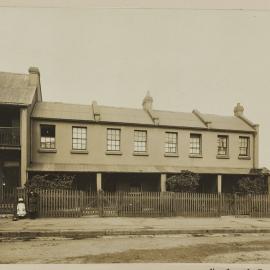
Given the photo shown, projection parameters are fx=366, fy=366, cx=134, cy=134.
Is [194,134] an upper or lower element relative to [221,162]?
upper

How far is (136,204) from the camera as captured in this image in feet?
59.4

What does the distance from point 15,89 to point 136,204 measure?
32.0 ft

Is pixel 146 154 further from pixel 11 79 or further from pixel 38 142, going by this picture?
pixel 11 79

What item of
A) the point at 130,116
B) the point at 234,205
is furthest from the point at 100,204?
the point at 130,116

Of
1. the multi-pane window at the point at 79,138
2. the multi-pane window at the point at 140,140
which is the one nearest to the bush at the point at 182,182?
the multi-pane window at the point at 140,140

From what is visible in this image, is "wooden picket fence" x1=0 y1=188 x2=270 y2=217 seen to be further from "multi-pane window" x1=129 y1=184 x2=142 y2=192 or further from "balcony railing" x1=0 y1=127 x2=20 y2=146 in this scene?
"multi-pane window" x1=129 y1=184 x2=142 y2=192

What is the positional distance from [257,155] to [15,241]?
65.7 ft

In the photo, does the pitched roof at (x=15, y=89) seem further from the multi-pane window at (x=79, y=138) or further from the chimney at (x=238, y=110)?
the chimney at (x=238, y=110)

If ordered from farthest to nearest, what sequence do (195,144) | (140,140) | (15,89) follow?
(195,144), (140,140), (15,89)

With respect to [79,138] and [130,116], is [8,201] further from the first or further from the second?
[130,116]

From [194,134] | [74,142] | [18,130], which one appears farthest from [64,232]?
[194,134]

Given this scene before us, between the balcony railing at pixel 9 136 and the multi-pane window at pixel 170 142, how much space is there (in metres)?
9.95

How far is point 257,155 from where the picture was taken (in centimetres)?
2691

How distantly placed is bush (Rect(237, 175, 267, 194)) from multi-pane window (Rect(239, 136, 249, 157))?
2507 millimetres
